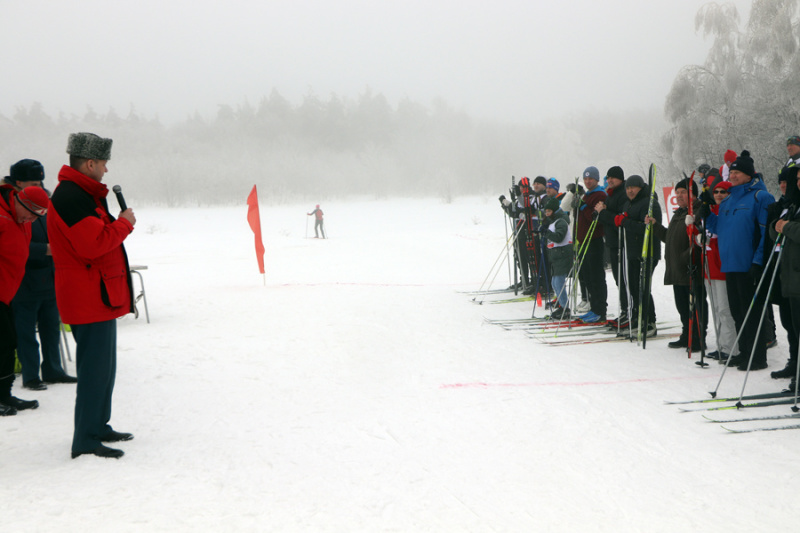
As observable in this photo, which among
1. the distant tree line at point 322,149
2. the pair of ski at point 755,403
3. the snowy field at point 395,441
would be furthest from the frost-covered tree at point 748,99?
the distant tree line at point 322,149

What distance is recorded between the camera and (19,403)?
438cm

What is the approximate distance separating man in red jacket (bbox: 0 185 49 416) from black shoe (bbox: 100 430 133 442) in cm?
103

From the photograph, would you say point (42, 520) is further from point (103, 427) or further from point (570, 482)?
point (570, 482)

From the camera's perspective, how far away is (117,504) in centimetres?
287

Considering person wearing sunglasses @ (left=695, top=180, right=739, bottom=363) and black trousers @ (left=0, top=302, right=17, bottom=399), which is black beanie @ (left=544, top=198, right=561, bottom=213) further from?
black trousers @ (left=0, top=302, right=17, bottom=399)

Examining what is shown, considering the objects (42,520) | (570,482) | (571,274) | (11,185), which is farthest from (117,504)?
(571,274)

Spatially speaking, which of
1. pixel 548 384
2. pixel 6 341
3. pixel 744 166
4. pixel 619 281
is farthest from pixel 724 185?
pixel 6 341

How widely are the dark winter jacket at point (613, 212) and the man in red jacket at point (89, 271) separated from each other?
5.42 meters

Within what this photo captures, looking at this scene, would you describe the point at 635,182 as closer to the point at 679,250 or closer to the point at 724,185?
the point at 679,250

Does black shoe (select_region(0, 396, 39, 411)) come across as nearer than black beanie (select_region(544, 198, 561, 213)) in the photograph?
Yes

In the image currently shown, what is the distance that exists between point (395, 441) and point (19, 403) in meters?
2.98

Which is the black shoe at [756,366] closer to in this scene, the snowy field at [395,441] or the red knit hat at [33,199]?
the snowy field at [395,441]

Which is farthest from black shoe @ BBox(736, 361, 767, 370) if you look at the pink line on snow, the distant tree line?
the distant tree line

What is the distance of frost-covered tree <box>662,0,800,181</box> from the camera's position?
65.3 ft
